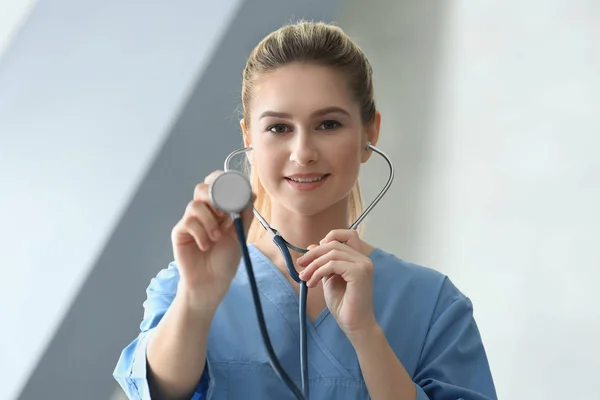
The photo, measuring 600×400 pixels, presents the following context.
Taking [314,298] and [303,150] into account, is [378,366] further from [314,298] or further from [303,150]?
[303,150]

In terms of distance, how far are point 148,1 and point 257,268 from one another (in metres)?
0.78

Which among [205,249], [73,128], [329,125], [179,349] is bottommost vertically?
[179,349]

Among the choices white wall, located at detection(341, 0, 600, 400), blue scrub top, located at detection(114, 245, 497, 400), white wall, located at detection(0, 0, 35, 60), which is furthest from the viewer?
white wall, located at detection(341, 0, 600, 400)

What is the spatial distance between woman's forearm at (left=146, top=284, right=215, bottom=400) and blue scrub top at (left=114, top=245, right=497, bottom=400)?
0.02m

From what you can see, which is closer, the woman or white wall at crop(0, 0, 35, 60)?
the woman

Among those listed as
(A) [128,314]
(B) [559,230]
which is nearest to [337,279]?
(A) [128,314]

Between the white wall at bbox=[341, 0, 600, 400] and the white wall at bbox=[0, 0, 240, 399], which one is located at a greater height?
the white wall at bbox=[341, 0, 600, 400]

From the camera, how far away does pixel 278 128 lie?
1.20m

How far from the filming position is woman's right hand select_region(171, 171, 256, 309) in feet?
2.93

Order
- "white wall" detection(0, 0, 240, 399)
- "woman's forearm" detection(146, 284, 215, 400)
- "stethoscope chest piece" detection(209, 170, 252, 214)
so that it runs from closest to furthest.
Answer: "stethoscope chest piece" detection(209, 170, 252, 214) < "woman's forearm" detection(146, 284, 215, 400) < "white wall" detection(0, 0, 240, 399)

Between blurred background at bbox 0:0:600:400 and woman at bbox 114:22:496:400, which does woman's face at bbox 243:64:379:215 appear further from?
blurred background at bbox 0:0:600:400

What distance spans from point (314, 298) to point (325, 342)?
8 cm

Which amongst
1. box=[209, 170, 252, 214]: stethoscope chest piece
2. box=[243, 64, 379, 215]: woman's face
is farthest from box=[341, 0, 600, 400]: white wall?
box=[209, 170, 252, 214]: stethoscope chest piece

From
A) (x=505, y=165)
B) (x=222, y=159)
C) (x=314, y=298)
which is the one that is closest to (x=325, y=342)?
(x=314, y=298)
